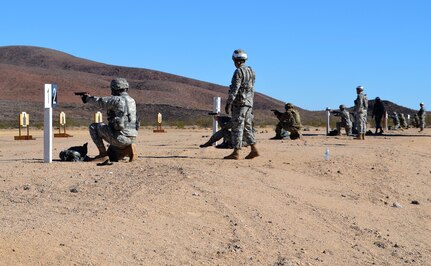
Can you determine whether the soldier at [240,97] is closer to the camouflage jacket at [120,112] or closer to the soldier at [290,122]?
the camouflage jacket at [120,112]

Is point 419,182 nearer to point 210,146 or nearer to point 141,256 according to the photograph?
point 210,146

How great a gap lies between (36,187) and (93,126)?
10.4 feet

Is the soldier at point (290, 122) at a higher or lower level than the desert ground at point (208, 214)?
higher

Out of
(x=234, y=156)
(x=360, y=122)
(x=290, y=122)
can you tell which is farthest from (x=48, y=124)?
(x=360, y=122)

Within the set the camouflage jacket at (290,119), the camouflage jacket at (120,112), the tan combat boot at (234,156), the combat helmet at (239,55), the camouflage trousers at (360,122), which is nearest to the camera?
the camouflage jacket at (120,112)

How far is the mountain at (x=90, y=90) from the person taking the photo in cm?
7431

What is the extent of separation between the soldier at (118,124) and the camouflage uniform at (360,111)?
500 inches

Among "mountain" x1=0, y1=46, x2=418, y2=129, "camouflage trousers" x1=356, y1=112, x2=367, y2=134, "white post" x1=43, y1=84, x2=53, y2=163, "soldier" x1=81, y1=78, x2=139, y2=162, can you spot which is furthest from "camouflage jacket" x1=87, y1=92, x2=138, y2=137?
"mountain" x1=0, y1=46, x2=418, y2=129

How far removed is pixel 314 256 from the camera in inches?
275

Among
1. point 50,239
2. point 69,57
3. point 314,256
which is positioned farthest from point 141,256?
point 69,57

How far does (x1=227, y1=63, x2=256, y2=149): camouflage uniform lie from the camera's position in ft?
41.7

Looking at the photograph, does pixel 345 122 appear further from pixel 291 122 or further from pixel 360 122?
pixel 291 122

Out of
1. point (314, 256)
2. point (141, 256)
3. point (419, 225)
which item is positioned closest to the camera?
point (141, 256)

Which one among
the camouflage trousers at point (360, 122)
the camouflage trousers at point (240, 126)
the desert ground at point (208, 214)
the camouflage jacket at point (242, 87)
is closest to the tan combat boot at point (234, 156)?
the camouflage trousers at point (240, 126)
